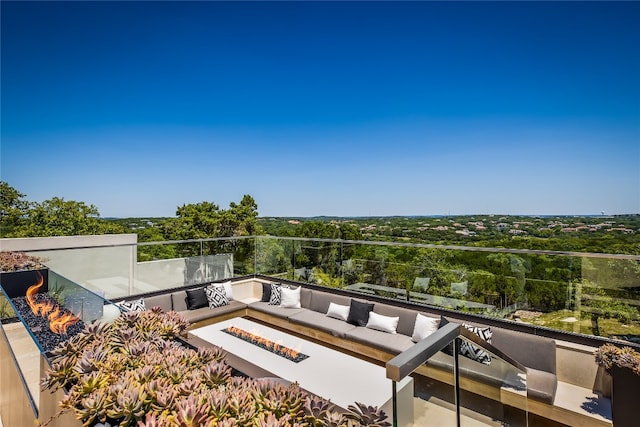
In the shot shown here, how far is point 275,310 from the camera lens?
19.4 feet

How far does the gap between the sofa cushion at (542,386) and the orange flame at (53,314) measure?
140 inches

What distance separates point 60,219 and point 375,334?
1618 centimetres

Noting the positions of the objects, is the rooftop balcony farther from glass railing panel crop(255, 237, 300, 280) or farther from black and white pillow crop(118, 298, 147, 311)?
black and white pillow crop(118, 298, 147, 311)

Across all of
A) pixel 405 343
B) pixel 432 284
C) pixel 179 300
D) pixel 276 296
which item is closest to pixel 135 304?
pixel 179 300

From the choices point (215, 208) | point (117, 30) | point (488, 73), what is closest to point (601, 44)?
point (488, 73)

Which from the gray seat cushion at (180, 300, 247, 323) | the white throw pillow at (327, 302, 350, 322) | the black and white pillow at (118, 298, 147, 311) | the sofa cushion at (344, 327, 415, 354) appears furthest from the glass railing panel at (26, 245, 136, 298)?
the sofa cushion at (344, 327, 415, 354)

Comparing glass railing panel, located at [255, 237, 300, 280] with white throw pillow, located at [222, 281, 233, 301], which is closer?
white throw pillow, located at [222, 281, 233, 301]

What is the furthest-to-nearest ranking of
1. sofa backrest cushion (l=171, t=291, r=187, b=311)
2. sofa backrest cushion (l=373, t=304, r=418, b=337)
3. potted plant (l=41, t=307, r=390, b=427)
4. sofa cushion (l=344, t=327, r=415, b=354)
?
sofa backrest cushion (l=171, t=291, r=187, b=311), sofa backrest cushion (l=373, t=304, r=418, b=337), sofa cushion (l=344, t=327, r=415, b=354), potted plant (l=41, t=307, r=390, b=427)

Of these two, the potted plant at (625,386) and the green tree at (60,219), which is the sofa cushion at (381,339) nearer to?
the potted plant at (625,386)

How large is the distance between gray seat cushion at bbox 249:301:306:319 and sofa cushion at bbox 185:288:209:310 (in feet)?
2.81

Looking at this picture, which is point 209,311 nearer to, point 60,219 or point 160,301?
point 160,301

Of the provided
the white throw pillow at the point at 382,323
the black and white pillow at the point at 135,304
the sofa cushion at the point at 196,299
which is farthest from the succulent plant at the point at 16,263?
the white throw pillow at the point at 382,323

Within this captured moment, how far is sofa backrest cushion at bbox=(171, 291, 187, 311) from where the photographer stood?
587 cm

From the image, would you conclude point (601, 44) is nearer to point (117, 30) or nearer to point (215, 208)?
point (117, 30)
